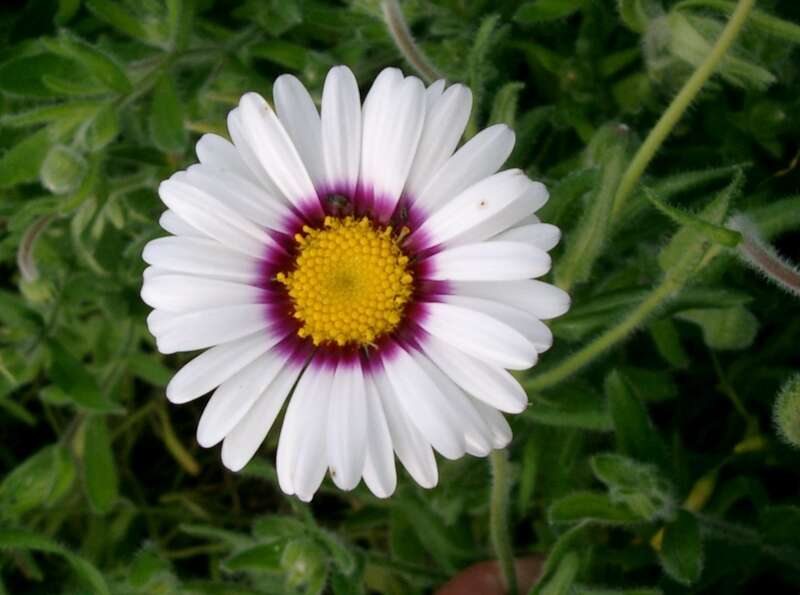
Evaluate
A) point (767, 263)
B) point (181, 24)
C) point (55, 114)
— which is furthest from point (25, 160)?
point (767, 263)

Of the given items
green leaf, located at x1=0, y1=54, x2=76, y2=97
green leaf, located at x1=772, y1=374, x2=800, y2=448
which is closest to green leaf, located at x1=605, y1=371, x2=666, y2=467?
green leaf, located at x1=772, y1=374, x2=800, y2=448

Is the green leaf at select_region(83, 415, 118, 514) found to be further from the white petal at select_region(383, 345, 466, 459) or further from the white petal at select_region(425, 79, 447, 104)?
the white petal at select_region(425, 79, 447, 104)

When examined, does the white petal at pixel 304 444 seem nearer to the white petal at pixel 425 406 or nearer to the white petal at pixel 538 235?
the white petal at pixel 425 406

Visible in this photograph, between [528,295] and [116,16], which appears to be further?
[116,16]

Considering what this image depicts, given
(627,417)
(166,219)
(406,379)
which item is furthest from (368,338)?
(627,417)

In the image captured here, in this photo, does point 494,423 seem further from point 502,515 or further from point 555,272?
point 502,515
